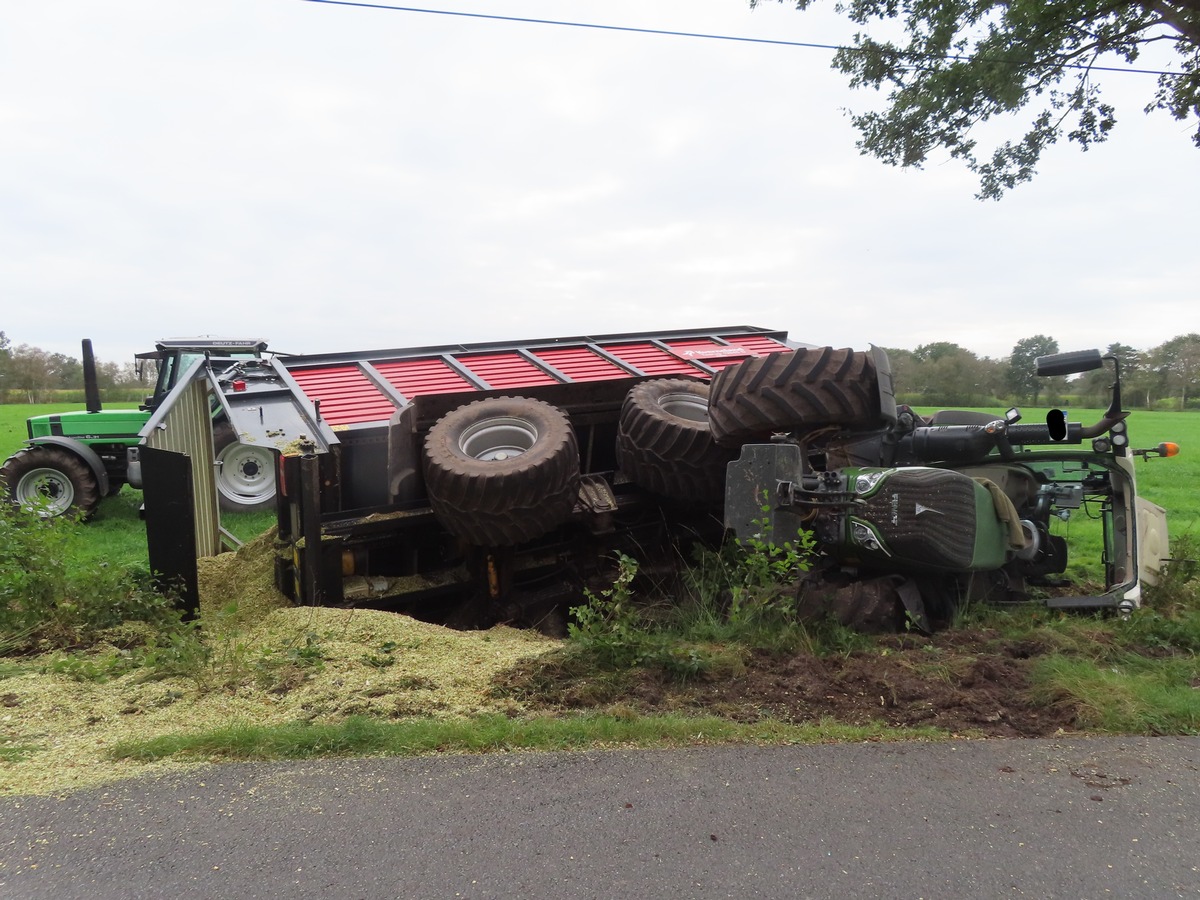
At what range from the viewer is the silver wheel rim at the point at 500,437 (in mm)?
6836

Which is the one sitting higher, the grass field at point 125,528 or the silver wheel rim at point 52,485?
the silver wheel rim at point 52,485

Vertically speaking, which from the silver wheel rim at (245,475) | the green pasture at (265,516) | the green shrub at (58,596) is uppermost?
the silver wheel rim at (245,475)

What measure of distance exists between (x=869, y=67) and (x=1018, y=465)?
7.89 m

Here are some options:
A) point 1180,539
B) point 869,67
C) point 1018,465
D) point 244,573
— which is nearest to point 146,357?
point 244,573

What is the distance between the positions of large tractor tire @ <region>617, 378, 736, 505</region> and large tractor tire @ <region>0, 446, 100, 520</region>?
8.91m

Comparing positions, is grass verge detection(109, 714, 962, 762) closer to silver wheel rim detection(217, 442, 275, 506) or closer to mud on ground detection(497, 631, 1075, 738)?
mud on ground detection(497, 631, 1075, 738)

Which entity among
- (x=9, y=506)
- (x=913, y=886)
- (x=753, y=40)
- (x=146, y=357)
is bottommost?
(x=913, y=886)

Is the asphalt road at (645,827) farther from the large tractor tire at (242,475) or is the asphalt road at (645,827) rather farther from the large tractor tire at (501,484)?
the large tractor tire at (242,475)

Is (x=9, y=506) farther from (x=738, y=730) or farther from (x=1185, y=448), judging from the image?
(x=1185, y=448)

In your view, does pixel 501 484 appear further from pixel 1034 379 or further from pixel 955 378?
pixel 955 378

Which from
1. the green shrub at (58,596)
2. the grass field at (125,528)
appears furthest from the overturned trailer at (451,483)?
the grass field at (125,528)

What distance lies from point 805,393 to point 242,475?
8.37 metres

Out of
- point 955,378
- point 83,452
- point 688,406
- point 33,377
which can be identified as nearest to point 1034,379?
point 688,406

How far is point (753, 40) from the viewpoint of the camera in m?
10.0
